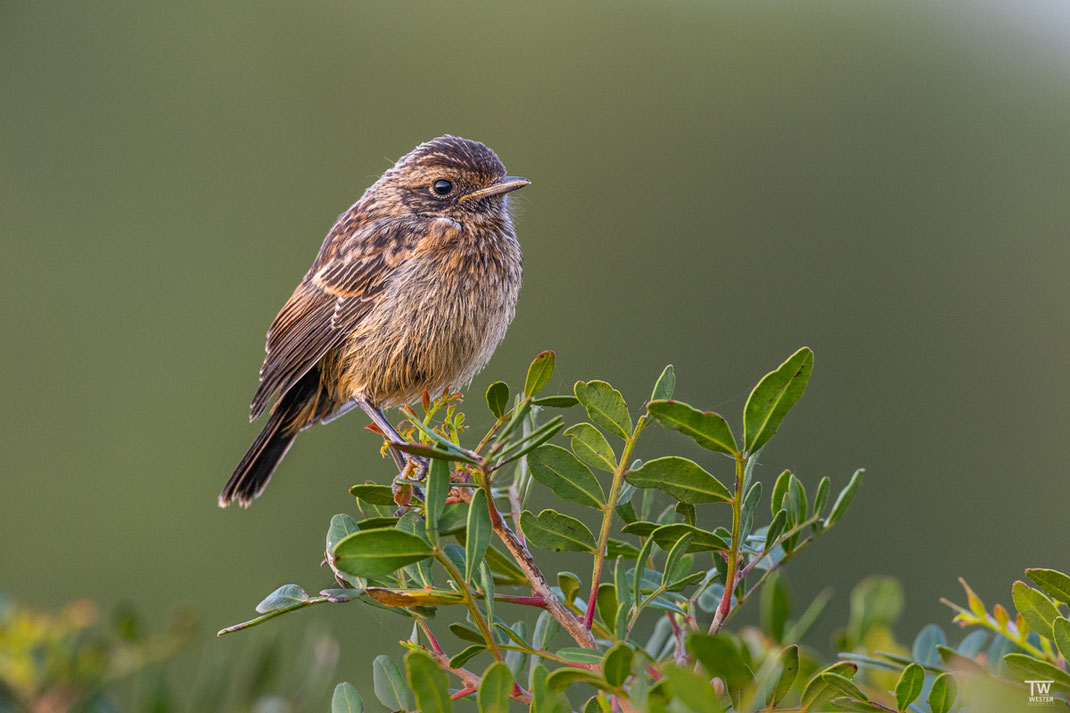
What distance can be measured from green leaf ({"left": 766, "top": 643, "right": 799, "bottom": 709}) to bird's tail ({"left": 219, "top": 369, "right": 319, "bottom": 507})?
296 cm

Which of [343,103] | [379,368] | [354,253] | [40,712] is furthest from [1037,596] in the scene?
[343,103]

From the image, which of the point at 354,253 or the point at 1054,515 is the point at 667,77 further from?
the point at 354,253

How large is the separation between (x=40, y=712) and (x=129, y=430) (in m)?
12.7

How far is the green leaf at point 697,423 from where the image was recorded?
131cm

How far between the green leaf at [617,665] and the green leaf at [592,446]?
0.48 m

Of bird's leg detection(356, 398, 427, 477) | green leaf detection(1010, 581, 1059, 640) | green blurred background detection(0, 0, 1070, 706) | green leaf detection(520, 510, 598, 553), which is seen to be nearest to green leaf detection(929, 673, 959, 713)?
green leaf detection(1010, 581, 1059, 640)

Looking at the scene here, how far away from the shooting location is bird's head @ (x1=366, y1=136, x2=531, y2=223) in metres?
3.93

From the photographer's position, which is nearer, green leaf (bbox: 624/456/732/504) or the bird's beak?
green leaf (bbox: 624/456/732/504)

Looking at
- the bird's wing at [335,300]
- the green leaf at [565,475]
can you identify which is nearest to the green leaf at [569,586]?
the green leaf at [565,475]

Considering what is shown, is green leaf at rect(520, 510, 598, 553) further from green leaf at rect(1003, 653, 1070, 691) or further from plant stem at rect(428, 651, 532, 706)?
green leaf at rect(1003, 653, 1070, 691)

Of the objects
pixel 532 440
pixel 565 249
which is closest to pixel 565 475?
pixel 532 440

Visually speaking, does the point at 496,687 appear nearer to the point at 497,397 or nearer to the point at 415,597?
the point at 415,597

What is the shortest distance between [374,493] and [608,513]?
0.38 metres

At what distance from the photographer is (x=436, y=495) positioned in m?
1.39
